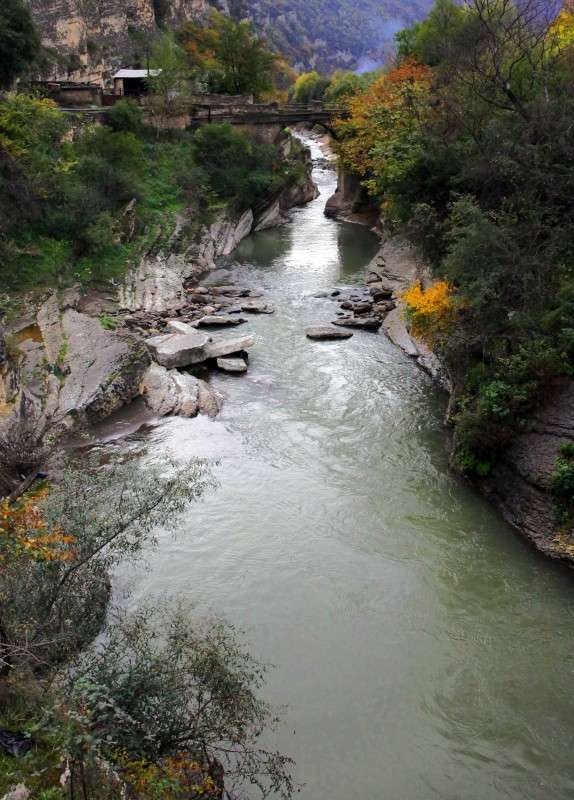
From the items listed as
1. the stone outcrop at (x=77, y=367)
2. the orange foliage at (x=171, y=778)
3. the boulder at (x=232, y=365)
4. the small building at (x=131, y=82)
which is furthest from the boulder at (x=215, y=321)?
the small building at (x=131, y=82)

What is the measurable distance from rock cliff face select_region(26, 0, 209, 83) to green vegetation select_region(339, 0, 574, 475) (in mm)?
27556

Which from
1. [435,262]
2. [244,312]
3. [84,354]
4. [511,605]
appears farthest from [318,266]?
[511,605]

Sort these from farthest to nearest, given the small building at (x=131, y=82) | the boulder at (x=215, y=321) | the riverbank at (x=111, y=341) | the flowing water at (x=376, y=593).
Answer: the small building at (x=131, y=82)
the boulder at (x=215, y=321)
the riverbank at (x=111, y=341)
the flowing water at (x=376, y=593)

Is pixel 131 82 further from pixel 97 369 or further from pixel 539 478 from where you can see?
pixel 539 478

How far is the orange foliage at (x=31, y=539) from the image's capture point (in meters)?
7.32

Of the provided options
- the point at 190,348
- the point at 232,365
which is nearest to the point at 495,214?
Result: the point at 232,365

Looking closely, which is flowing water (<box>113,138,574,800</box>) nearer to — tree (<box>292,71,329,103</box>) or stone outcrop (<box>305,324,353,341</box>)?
stone outcrop (<box>305,324,353,341</box>)

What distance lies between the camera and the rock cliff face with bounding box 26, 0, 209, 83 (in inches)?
1540

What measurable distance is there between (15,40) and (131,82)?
21.5 meters

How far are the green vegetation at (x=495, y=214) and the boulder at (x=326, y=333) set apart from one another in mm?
4049

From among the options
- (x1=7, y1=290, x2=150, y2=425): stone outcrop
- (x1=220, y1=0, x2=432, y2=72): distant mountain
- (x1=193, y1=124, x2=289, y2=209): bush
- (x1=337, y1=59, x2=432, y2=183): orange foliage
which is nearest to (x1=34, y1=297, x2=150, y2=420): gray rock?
(x1=7, y1=290, x2=150, y2=425): stone outcrop

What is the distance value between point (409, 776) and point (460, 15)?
39.1 m

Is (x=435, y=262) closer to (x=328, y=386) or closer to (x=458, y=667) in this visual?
(x=328, y=386)

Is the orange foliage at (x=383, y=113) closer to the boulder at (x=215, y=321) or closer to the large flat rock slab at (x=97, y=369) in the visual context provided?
the boulder at (x=215, y=321)
